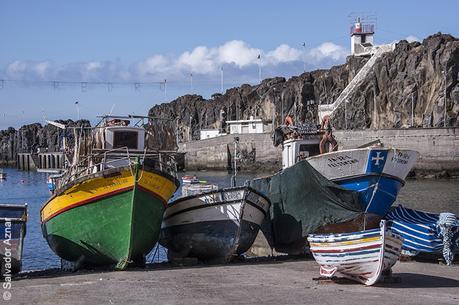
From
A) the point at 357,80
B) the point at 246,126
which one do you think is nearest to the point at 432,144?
the point at 246,126

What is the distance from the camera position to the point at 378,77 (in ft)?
323

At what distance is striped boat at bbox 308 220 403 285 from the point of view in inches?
540

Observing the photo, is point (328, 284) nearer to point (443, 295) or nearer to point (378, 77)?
point (443, 295)

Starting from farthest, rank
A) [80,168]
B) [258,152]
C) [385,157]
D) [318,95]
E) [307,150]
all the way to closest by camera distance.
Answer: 1. [318,95]
2. [258,152]
3. [307,150]
4. [385,157]
5. [80,168]

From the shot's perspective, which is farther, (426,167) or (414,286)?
(426,167)

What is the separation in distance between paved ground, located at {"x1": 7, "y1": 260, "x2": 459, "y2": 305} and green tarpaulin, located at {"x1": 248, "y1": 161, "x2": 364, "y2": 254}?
2990 mm

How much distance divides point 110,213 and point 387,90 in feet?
272

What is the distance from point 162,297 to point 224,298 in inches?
43.4

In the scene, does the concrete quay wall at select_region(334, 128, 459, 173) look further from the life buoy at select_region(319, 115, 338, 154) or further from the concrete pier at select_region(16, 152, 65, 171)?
the concrete pier at select_region(16, 152, 65, 171)

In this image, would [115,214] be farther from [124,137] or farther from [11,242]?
[124,137]

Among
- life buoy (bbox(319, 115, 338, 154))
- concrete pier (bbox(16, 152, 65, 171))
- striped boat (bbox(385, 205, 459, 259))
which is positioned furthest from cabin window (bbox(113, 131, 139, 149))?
concrete pier (bbox(16, 152, 65, 171))

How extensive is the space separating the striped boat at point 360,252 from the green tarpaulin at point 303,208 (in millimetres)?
5561

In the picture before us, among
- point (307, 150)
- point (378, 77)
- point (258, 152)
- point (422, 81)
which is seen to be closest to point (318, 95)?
point (378, 77)

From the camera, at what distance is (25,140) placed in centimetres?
17988
